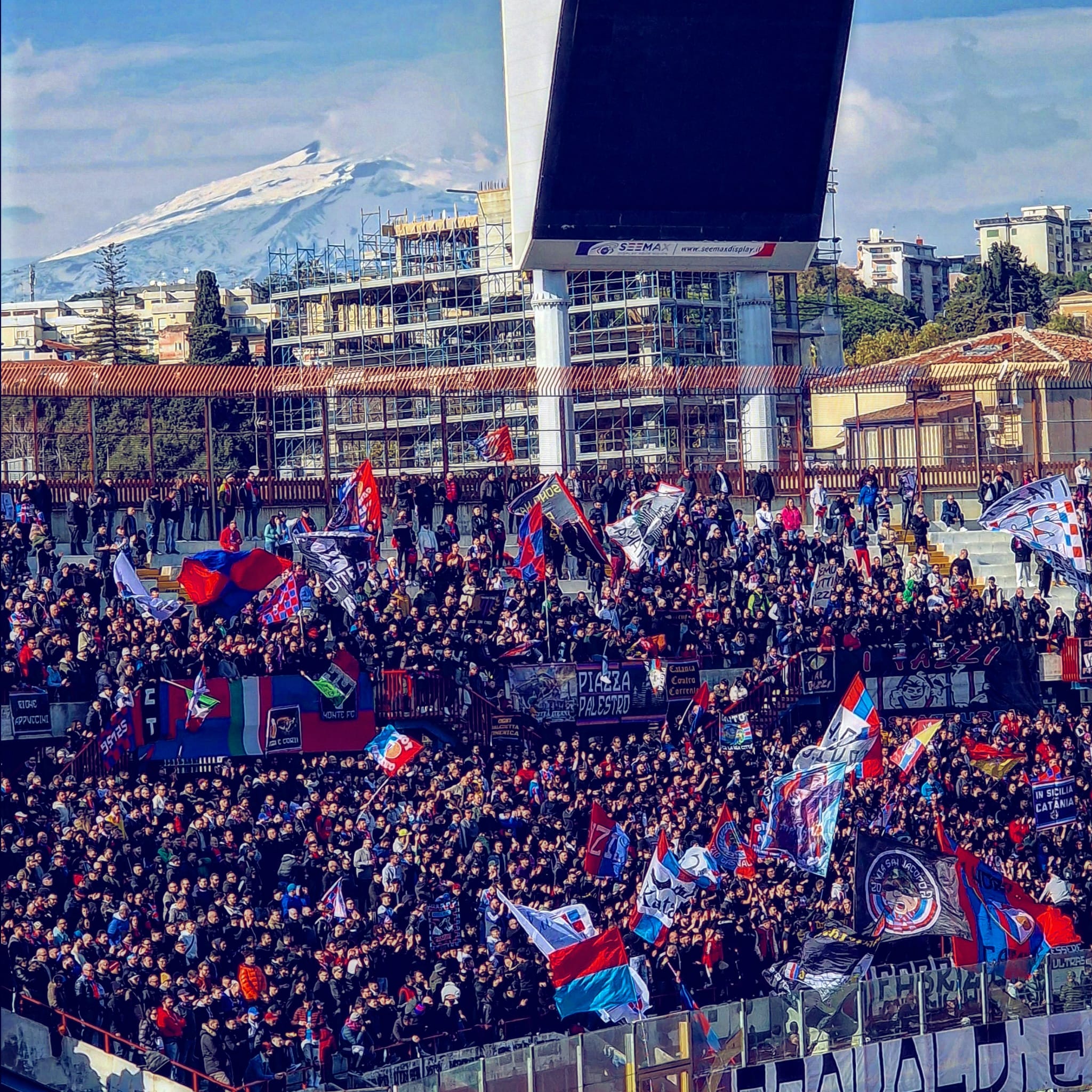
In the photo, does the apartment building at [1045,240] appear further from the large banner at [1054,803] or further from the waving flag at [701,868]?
the waving flag at [701,868]

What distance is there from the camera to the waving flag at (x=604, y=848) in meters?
29.1

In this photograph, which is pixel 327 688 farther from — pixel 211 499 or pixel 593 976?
pixel 211 499

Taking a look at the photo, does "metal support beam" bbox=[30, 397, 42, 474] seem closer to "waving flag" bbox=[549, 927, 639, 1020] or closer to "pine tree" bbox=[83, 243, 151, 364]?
"waving flag" bbox=[549, 927, 639, 1020]

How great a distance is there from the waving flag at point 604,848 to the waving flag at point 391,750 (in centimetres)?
266

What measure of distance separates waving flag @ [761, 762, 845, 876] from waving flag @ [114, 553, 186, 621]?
8.81m

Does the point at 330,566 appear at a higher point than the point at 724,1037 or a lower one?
higher

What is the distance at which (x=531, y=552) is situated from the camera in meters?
35.2

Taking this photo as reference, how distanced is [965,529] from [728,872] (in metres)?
14.9

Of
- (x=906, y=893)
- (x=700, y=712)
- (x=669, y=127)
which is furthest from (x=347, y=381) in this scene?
(x=906, y=893)

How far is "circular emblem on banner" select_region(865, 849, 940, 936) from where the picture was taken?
95.1 feet

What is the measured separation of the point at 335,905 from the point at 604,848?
411 cm

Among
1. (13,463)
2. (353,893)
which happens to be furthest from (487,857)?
(13,463)

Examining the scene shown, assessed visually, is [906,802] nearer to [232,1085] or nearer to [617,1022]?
Result: [617,1022]

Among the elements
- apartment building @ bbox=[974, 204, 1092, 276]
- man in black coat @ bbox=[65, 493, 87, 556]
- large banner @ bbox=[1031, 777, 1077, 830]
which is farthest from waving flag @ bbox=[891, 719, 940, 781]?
apartment building @ bbox=[974, 204, 1092, 276]
